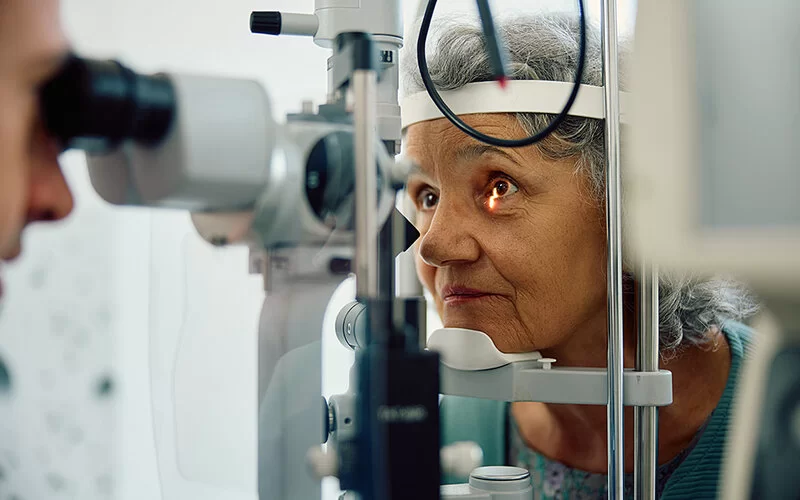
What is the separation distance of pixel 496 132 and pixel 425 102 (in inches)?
4.6

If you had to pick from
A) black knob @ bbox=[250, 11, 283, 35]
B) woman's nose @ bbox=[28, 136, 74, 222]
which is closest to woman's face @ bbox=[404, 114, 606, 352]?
black knob @ bbox=[250, 11, 283, 35]

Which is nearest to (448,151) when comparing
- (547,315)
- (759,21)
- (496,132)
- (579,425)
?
(496,132)

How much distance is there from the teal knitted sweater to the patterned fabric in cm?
2

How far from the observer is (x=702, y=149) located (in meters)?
0.51

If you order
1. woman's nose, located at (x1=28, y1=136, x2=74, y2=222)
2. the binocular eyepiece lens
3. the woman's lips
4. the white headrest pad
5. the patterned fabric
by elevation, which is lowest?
the patterned fabric

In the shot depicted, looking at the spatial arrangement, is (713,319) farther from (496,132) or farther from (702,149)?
(702,149)

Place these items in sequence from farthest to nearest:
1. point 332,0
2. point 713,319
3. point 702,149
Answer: point 713,319 < point 332,0 < point 702,149

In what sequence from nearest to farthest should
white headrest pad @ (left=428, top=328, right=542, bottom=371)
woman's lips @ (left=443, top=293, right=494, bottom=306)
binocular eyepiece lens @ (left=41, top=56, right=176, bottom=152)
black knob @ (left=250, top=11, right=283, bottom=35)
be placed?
binocular eyepiece lens @ (left=41, top=56, right=176, bottom=152)
black knob @ (left=250, top=11, right=283, bottom=35)
white headrest pad @ (left=428, top=328, right=542, bottom=371)
woman's lips @ (left=443, top=293, right=494, bottom=306)

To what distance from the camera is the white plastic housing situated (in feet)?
1.98

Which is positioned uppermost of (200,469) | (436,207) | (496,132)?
(496,132)

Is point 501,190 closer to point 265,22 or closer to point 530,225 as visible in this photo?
point 530,225

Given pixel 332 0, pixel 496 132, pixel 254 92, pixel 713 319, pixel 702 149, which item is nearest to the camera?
pixel 702 149

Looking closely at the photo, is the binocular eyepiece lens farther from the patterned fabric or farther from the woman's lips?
the patterned fabric

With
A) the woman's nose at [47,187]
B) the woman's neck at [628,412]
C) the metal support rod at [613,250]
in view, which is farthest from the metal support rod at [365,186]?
the woman's neck at [628,412]
